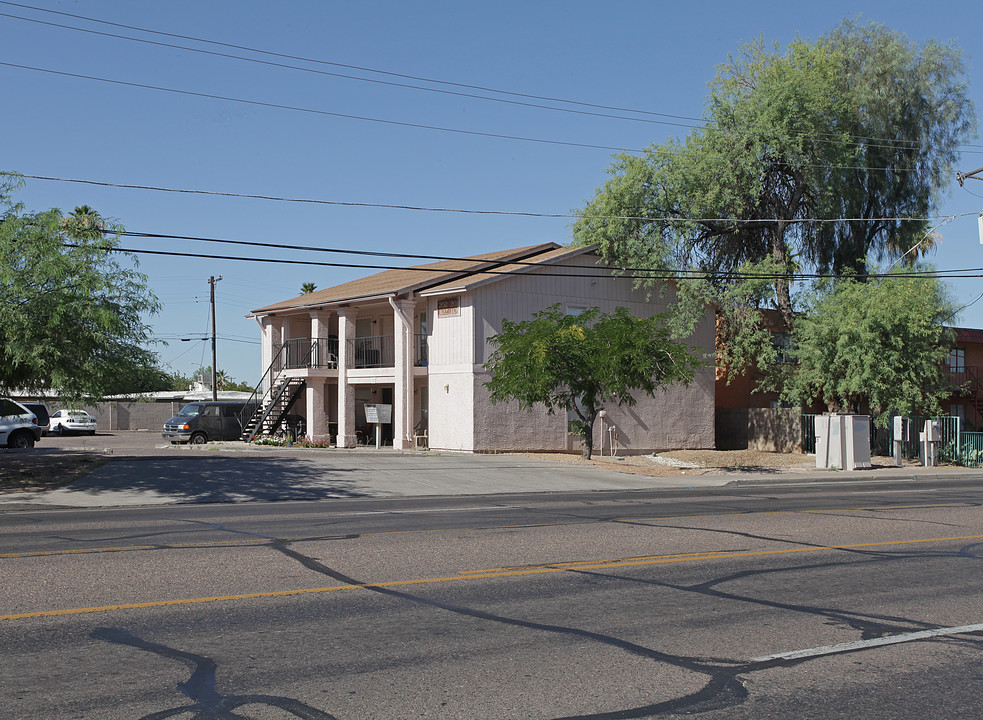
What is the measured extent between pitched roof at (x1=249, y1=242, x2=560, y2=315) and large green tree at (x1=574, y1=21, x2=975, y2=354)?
260 cm

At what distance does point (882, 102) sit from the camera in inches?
1471

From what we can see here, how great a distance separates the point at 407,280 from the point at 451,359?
5.04 m

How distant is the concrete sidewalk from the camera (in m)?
18.1

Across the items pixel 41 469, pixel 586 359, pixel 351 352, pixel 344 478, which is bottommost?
pixel 344 478

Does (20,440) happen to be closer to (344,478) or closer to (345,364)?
(345,364)

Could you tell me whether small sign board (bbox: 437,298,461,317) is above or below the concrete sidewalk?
above

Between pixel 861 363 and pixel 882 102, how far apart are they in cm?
1267

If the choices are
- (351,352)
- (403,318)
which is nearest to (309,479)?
(403,318)

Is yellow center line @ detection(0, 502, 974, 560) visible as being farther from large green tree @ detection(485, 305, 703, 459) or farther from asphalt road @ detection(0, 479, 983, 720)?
large green tree @ detection(485, 305, 703, 459)

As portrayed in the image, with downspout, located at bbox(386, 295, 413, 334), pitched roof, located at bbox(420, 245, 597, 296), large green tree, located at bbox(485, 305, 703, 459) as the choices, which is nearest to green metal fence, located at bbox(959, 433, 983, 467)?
large green tree, located at bbox(485, 305, 703, 459)

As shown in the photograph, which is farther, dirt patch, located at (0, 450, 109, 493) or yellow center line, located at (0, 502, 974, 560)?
dirt patch, located at (0, 450, 109, 493)

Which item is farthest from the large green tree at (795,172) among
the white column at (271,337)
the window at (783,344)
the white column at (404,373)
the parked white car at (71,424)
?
the parked white car at (71,424)

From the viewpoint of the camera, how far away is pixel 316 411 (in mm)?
34688

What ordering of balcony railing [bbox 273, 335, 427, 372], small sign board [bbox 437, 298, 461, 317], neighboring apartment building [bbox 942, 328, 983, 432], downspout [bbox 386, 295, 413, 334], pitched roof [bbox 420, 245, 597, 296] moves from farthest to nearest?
neighboring apartment building [bbox 942, 328, 983, 432] → balcony railing [bbox 273, 335, 427, 372] → downspout [bbox 386, 295, 413, 334] → small sign board [bbox 437, 298, 461, 317] → pitched roof [bbox 420, 245, 597, 296]
